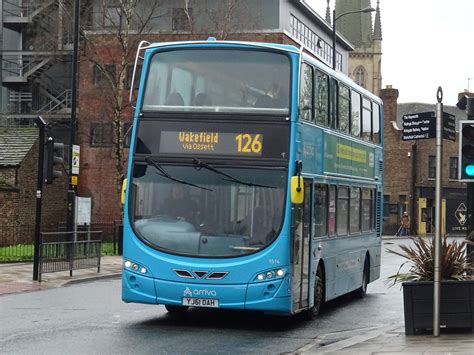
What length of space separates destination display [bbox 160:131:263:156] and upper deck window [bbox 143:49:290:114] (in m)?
0.39

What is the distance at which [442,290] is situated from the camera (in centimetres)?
1176

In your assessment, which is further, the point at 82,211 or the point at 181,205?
the point at 82,211

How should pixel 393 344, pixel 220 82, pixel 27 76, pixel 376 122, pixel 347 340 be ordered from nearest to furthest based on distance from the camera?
pixel 393 344 → pixel 347 340 → pixel 220 82 → pixel 376 122 → pixel 27 76

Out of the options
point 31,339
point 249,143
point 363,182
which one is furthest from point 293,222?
point 363,182

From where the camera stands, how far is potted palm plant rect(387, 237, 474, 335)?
38.4 ft

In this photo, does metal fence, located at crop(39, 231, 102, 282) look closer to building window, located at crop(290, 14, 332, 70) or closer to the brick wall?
building window, located at crop(290, 14, 332, 70)

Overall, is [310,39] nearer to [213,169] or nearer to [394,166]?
[394,166]

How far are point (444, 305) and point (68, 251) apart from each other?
11.6 metres

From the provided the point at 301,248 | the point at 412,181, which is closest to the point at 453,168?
the point at 412,181

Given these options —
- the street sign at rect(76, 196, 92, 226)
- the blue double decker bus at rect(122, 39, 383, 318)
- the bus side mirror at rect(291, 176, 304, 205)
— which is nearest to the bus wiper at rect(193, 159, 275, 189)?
the blue double decker bus at rect(122, 39, 383, 318)

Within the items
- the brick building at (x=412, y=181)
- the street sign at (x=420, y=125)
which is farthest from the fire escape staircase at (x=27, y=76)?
the street sign at (x=420, y=125)

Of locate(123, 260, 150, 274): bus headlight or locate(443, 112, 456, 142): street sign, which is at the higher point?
locate(443, 112, 456, 142): street sign

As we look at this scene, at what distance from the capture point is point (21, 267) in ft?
79.9

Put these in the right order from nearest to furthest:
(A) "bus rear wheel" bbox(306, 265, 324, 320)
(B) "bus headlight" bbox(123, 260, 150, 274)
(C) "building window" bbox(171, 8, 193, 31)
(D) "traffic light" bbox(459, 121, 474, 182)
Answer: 1. (D) "traffic light" bbox(459, 121, 474, 182)
2. (B) "bus headlight" bbox(123, 260, 150, 274)
3. (A) "bus rear wheel" bbox(306, 265, 324, 320)
4. (C) "building window" bbox(171, 8, 193, 31)
